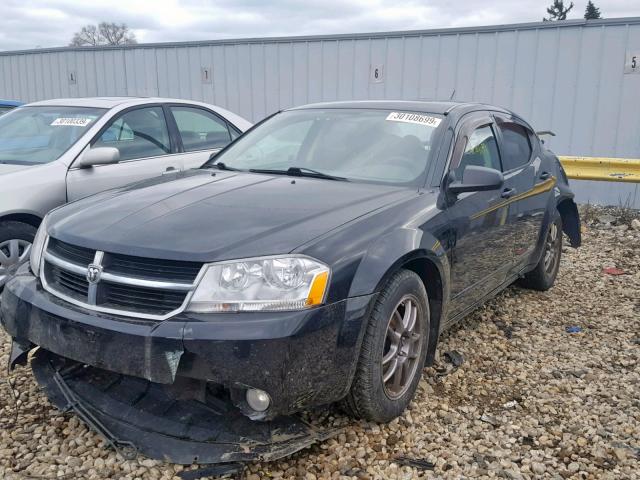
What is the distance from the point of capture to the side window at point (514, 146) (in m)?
4.28

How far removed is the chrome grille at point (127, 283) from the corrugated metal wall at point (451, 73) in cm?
676

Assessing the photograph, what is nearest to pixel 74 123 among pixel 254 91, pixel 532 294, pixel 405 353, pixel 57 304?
pixel 57 304

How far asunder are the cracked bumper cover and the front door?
104 centimetres

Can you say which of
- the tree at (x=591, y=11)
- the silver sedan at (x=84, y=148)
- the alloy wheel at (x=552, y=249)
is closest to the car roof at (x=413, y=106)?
the silver sedan at (x=84, y=148)

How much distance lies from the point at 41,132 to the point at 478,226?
3.89 m

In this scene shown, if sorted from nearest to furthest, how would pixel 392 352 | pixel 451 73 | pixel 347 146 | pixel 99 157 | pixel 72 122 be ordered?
pixel 392 352 < pixel 347 146 < pixel 99 157 < pixel 72 122 < pixel 451 73

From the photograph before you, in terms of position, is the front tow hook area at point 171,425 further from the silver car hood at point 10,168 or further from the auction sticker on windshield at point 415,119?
the silver car hood at point 10,168

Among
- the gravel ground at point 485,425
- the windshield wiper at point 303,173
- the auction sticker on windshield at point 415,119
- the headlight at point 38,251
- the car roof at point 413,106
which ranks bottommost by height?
the gravel ground at point 485,425

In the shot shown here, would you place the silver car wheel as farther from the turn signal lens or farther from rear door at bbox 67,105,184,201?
the turn signal lens

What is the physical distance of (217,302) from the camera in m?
2.30

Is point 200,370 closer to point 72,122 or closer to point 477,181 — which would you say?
point 477,181

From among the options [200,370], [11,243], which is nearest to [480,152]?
[200,370]

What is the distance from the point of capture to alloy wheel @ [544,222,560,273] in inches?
202

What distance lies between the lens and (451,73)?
9461mm
